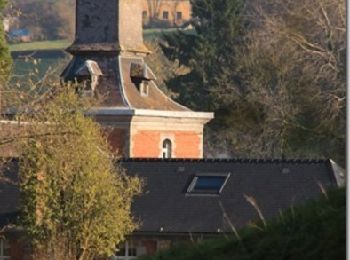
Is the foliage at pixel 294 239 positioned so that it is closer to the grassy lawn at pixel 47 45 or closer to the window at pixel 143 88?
the window at pixel 143 88

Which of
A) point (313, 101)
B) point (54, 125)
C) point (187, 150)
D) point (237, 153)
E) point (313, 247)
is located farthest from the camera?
point (237, 153)

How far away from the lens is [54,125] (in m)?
31.0

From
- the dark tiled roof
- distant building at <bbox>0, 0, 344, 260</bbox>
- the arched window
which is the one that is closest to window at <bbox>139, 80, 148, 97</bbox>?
the arched window

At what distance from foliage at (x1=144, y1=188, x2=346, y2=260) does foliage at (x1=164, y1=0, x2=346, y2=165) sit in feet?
82.2

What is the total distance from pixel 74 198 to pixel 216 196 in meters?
5.06

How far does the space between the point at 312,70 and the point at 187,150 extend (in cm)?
793

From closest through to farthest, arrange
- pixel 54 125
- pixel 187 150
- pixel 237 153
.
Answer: pixel 54 125
pixel 187 150
pixel 237 153

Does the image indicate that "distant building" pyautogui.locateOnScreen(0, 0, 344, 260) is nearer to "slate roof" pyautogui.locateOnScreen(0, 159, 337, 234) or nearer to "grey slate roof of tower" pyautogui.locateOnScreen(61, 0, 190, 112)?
"slate roof" pyautogui.locateOnScreen(0, 159, 337, 234)

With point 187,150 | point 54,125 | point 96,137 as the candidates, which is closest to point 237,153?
point 187,150

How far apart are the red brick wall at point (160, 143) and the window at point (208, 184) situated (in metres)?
13.1

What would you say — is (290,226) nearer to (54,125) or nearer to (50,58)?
(54,125)

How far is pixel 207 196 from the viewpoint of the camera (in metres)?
41.8

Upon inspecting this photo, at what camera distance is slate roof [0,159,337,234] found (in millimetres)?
39875

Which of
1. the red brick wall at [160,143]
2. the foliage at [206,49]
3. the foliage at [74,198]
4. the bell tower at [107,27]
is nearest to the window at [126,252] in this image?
the foliage at [74,198]
